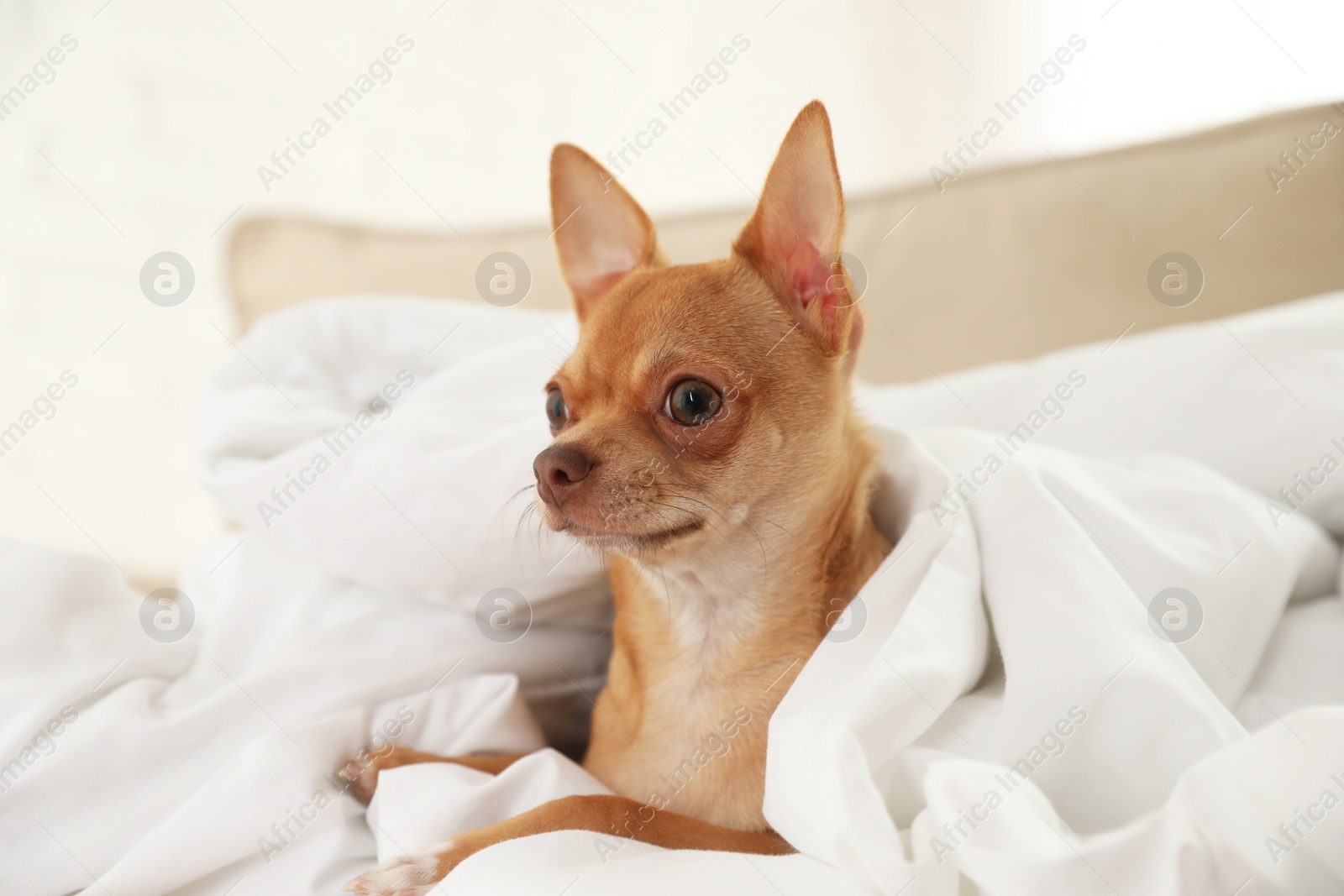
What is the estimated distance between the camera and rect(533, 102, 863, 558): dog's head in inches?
52.6

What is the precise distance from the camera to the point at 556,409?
5.16 ft

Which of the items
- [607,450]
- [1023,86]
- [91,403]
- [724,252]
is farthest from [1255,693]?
[91,403]

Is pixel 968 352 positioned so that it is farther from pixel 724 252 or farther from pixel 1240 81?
pixel 1240 81

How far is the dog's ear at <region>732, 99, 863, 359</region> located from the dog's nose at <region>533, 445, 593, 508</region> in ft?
1.58

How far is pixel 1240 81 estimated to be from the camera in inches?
131
